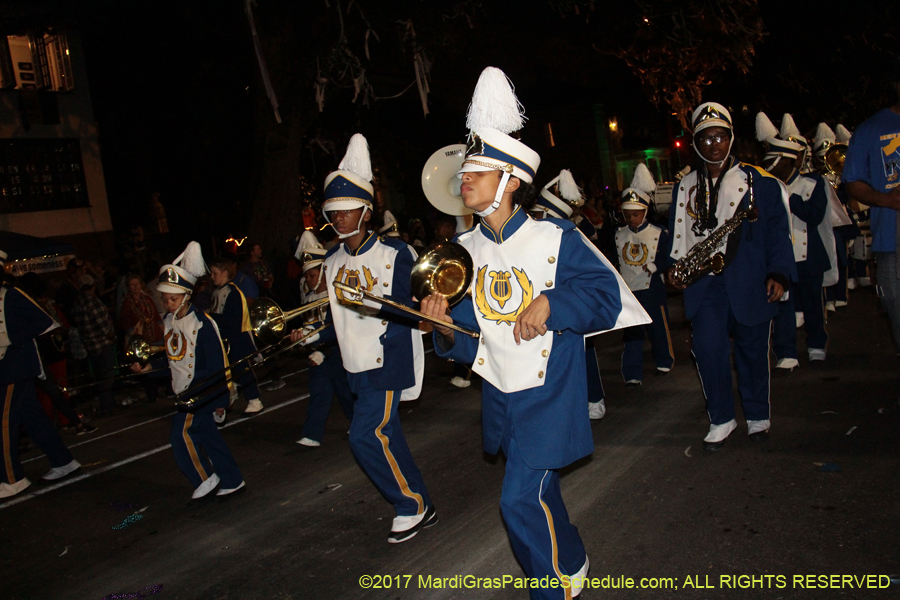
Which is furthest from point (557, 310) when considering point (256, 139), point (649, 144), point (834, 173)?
point (649, 144)

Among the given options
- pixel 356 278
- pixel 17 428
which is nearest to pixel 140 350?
pixel 17 428

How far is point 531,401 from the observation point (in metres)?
3.12

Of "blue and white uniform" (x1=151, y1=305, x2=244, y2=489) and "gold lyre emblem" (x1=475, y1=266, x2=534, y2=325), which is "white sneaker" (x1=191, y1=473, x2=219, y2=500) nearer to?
"blue and white uniform" (x1=151, y1=305, x2=244, y2=489)

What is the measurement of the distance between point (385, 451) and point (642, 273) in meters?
4.48

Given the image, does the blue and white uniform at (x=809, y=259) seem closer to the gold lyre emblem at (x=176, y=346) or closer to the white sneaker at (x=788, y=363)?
the white sneaker at (x=788, y=363)

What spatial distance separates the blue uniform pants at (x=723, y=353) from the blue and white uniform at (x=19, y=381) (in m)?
6.25

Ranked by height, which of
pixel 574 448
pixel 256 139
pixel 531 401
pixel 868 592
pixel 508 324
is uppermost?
pixel 256 139

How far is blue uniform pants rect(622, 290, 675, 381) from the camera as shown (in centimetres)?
770

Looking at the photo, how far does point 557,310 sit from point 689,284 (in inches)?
105

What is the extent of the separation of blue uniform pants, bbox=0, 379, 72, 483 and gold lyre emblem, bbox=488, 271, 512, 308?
580 cm

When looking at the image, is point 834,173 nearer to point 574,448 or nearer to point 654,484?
point 654,484

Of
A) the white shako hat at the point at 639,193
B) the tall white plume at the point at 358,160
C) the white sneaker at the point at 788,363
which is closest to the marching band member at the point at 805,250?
the white sneaker at the point at 788,363

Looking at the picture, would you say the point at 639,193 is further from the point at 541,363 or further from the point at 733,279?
the point at 541,363

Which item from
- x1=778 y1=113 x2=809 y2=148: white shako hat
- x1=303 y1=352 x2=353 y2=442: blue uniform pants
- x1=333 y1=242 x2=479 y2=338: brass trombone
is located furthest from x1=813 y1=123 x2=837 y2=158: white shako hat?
x1=333 y1=242 x2=479 y2=338: brass trombone
